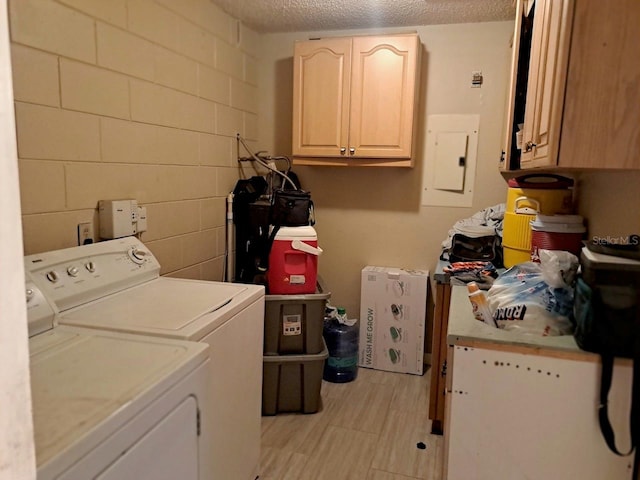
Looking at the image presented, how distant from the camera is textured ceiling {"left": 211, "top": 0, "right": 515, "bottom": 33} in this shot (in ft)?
8.95

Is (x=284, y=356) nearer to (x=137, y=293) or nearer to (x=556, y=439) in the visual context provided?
(x=137, y=293)

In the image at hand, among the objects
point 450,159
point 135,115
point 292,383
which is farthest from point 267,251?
point 450,159

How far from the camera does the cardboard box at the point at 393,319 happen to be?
3141 millimetres

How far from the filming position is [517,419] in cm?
135

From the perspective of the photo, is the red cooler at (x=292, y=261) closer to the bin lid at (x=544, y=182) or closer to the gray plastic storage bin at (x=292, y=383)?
the gray plastic storage bin at (x=292, y=383)

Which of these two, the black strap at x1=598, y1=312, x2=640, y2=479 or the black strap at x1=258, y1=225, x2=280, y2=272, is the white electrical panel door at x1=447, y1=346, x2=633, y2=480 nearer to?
the black strap at x1=598, y1=312, x2=640, y2=479

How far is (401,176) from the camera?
3.30 m

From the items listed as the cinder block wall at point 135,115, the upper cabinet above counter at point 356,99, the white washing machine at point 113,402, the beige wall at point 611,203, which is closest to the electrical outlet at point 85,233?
the cinder block wall at point 135,115

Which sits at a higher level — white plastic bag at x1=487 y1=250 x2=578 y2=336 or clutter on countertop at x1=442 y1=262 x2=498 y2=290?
white plastic bag at x1=487 y1=250 x2=578 y2=336

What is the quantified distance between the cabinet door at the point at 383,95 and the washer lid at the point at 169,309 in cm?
156

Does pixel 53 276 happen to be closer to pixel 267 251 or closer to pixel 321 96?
pixel 267 251

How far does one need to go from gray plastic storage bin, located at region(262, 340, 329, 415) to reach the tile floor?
58mm

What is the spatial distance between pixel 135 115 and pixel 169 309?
107cm

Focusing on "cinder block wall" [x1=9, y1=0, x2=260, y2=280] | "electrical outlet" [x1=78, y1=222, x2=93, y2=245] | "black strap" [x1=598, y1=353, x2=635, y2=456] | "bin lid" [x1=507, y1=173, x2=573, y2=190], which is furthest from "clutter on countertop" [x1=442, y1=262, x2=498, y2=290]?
"electrical outlet" [x1=78, y1=222, x2=93, y2=245]
